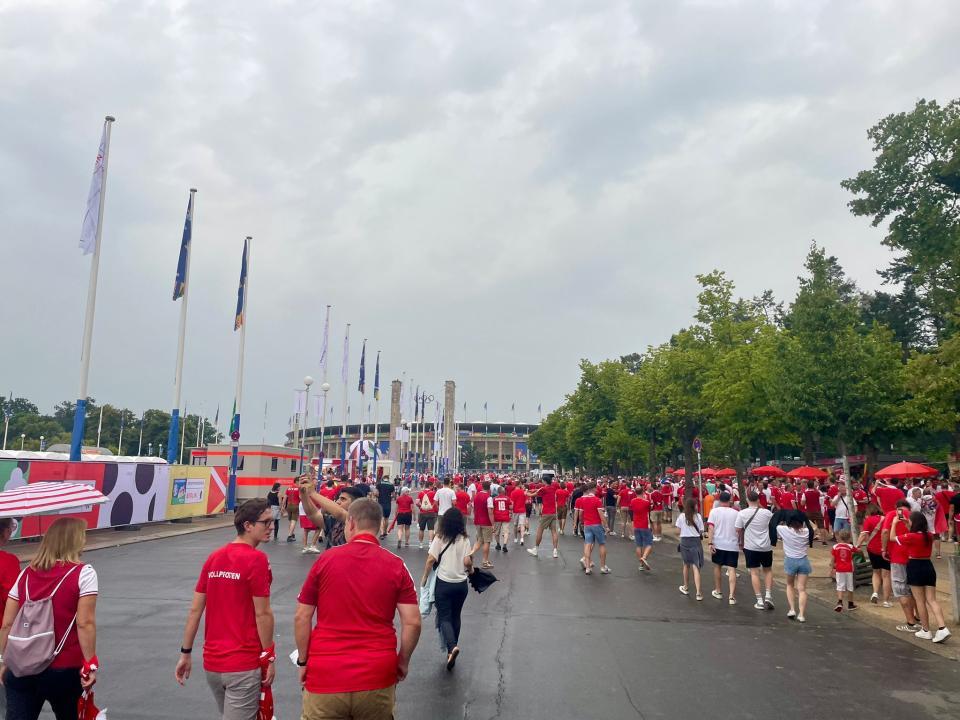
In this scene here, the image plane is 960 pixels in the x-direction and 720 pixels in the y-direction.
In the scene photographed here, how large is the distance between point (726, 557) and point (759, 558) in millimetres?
653

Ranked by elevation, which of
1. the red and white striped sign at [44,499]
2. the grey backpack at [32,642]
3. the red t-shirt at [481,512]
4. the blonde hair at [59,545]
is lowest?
the red t-shirt at [481,512]

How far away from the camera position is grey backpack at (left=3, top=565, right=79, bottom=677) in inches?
152

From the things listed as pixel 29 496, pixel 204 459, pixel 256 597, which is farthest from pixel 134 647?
pixel 204 459

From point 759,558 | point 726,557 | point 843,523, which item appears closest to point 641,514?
point 726,557

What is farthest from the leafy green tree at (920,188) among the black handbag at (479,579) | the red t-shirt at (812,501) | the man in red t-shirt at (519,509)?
the black handbag at (479,579)

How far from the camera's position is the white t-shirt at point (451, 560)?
715 centimetres

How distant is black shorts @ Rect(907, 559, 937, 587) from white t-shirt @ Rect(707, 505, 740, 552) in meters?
2.68

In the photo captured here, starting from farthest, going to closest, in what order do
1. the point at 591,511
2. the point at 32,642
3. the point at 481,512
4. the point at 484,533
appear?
the point at 484,533 → the point at 481,512 → the point at 591,511 → the point at 32,642

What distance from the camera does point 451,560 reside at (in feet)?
23.6

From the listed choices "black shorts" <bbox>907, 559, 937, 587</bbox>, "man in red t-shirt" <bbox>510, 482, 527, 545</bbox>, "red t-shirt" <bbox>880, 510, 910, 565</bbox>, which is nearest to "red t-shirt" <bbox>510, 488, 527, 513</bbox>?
"man in red t-shirt" <bbox>510, 482, 527, 545</bbox>

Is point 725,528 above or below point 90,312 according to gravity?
below

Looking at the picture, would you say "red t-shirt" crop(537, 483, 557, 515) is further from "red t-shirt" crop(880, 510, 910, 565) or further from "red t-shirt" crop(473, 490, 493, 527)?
"red t-shirt" crop(880, 510, 910, 565)

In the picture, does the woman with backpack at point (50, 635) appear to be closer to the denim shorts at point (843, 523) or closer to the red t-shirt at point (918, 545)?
the red t-shirt at point (918, 545)

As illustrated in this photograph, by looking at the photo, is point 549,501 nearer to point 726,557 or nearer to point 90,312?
point 726,557
